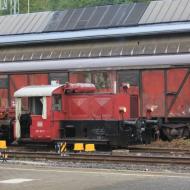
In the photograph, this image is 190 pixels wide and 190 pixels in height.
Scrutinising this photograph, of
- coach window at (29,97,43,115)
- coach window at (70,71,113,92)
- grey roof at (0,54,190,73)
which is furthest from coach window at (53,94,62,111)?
grey roof at (0,54,190,73)

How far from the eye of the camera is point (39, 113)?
20500 millimetres

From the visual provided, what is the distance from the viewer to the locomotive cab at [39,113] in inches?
787

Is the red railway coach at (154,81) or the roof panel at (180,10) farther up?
the roof panel at (180,10)

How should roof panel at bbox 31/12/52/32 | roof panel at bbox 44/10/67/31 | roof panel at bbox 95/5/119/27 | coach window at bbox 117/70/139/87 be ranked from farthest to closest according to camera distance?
1. roof panel at bbox 31/12/52/32
2. roof panel at bbox 44/10/67/31
3. roof panel at bbox 95/5/119/27
4. coach window at bbox 117/70/139/87

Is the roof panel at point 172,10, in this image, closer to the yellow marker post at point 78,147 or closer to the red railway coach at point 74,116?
the red railway coach at point 74,116

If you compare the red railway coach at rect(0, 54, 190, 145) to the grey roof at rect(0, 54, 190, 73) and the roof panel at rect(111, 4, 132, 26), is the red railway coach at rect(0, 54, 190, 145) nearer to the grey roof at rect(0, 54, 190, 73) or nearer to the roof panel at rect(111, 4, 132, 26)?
the grey roof at rect(0, 54, 190, 73)

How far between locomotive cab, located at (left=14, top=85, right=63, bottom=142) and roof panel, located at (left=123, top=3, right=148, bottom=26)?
1498cm

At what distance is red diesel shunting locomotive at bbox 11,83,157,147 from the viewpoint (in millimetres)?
Answer: 19406

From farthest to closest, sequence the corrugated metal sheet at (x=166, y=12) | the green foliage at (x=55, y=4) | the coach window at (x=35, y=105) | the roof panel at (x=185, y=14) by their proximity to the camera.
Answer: the green foliage at (x=55, y=4), the corrugated metal sheet at (x=166, y=12), the roof panel at (x=185, y=14), the coach window at (x=35, y=105)

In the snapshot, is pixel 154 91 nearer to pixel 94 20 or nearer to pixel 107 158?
pixel 107 158

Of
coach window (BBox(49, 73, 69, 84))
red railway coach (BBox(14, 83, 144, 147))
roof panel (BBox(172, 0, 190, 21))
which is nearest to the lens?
red railway coach (BBox(14, 83, 144, 147))

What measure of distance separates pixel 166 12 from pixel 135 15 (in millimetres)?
2047

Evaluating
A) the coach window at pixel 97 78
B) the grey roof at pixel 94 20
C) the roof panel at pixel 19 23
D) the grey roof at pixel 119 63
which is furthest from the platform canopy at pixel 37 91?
the roof panel at pixel 19 23

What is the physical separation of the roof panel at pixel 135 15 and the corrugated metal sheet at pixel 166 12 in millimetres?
314
